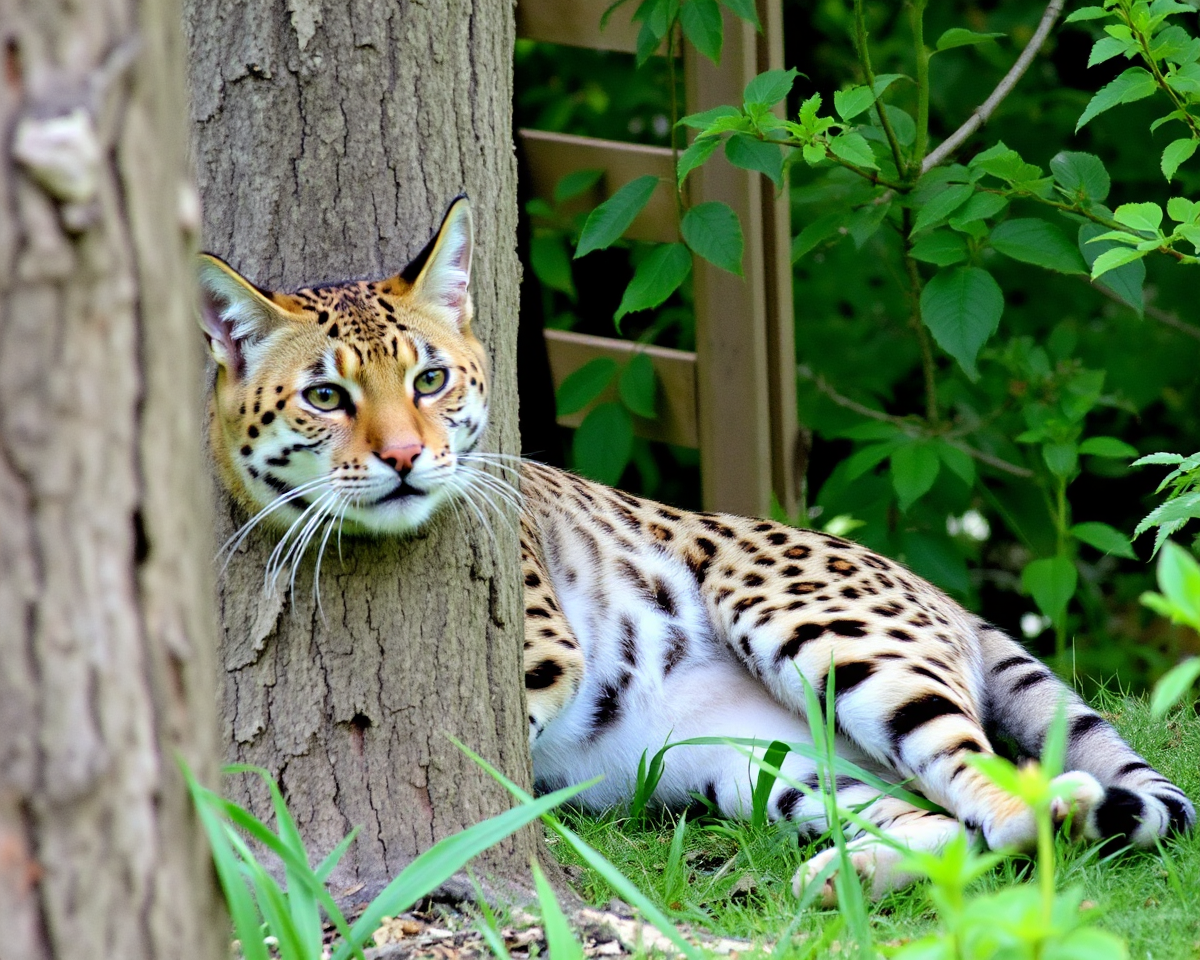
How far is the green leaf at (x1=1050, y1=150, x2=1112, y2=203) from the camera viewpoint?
3891 millimetres

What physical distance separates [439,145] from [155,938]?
1736 millimetres

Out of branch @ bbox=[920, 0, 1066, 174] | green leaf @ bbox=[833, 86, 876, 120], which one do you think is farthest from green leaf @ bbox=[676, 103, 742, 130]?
branch @ bbox=[920, 0, 1066, 174]

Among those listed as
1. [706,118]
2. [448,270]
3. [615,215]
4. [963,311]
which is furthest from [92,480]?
[963,311]

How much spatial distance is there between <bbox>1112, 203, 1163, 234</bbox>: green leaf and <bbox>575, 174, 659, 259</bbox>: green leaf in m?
1.48

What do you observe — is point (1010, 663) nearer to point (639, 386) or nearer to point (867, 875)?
point (867, 875)

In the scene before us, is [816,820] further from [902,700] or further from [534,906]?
[534,906]

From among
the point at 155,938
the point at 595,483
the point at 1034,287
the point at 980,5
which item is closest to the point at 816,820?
the point at 595,483

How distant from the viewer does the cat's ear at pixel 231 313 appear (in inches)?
109

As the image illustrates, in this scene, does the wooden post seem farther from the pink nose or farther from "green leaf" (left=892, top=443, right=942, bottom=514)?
the pink nose

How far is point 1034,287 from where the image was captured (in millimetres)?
6168

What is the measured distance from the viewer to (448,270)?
2926 mm

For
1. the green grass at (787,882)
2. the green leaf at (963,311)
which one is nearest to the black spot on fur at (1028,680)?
the green grass at (787,882)

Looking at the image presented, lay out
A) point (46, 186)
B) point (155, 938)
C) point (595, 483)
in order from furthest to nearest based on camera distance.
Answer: point (595, 483)
point (155, 938)
point (46, 186)

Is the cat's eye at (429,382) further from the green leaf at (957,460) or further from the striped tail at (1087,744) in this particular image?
the green leaf at (957,460)
